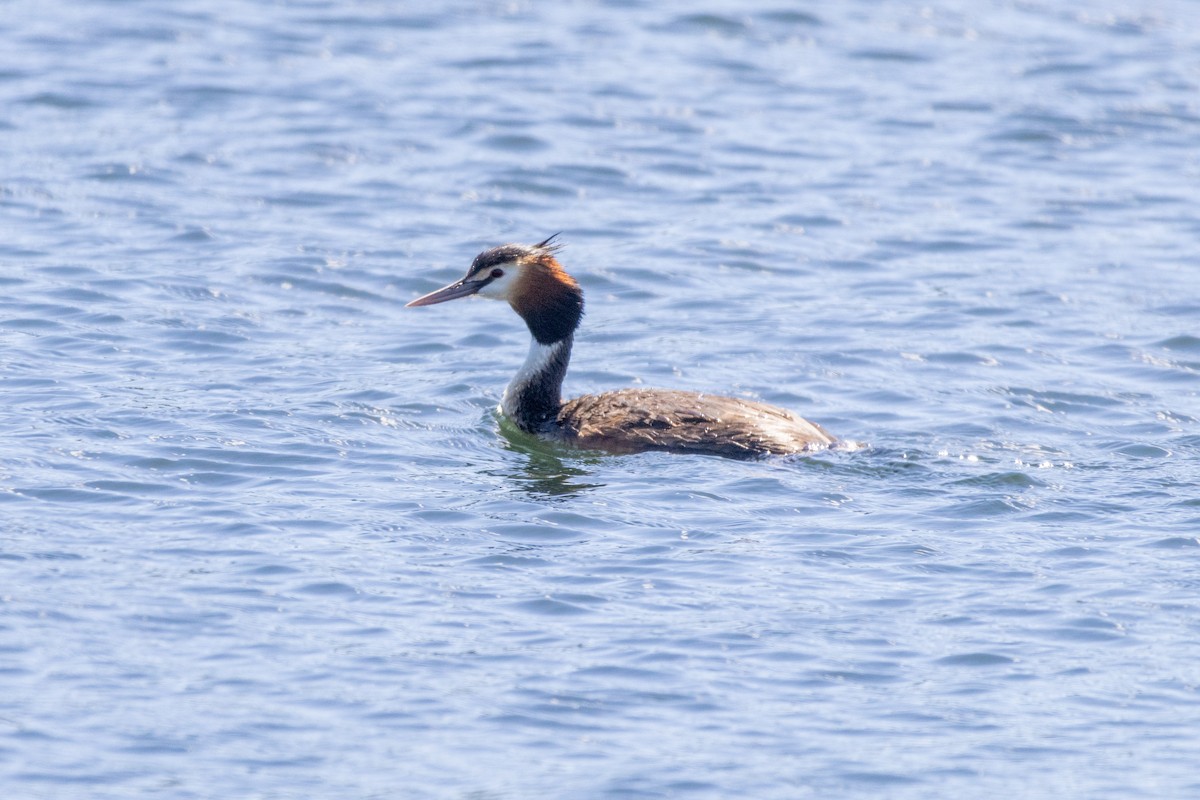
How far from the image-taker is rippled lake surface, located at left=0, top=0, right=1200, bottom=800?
8578 mm

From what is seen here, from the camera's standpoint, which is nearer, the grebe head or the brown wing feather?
the brown wing feather

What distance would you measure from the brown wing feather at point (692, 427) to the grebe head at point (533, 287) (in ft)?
2.95

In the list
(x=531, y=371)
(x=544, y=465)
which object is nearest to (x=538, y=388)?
(x=531, y=371)

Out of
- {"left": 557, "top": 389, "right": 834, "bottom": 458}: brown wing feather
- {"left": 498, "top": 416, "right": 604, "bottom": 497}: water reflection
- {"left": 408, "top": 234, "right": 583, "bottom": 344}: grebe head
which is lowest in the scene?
{"left": 498, "top": 416, "right": 604, "bottom": 497}: water reflection

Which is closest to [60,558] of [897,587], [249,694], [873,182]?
[249,694]

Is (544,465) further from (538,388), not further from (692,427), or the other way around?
(692,427)

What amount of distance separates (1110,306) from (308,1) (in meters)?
12.6

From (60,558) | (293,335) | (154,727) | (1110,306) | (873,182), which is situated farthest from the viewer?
(873,182)

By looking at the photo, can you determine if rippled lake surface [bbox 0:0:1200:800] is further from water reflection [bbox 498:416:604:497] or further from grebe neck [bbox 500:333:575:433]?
grebe neck [bbox 500:333:575:433]

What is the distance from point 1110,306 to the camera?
16125mm

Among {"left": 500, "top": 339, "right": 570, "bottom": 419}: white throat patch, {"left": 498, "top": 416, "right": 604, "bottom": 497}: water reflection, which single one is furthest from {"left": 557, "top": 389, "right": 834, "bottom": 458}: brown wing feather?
{"left": 500, "top": 339, "right": 570, "bottom": 419}: white throat patch

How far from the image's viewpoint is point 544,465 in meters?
12.5

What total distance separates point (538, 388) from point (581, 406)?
0.38 meters

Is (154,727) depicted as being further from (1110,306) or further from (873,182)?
(873,182)
